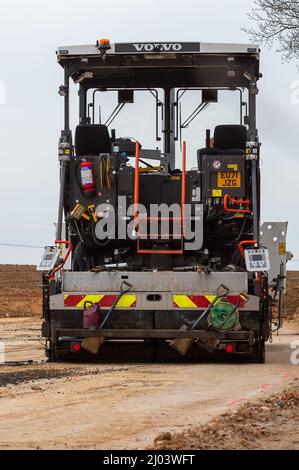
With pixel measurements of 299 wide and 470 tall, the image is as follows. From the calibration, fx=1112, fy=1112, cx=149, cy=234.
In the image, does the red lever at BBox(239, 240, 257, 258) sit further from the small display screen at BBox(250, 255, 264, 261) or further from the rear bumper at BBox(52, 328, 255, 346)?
the rear bumper at BBox(52, 328, 255, 346)

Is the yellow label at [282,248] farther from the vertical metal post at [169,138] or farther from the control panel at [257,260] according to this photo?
the vertical metal post at [169,138]

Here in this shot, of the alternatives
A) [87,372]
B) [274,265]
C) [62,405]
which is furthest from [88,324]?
[62,405]

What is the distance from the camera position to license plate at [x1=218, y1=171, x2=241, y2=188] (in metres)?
14.2

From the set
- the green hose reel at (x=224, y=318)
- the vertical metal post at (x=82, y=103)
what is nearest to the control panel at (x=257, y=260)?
the green hose reel at (x=224, y=318)

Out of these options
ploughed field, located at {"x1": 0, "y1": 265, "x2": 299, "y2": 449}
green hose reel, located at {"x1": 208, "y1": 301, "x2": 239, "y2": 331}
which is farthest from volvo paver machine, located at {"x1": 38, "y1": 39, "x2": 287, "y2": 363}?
ploughed field, located at {"x1": 0, "y1": 265, "x2": 299, "y2": 449}

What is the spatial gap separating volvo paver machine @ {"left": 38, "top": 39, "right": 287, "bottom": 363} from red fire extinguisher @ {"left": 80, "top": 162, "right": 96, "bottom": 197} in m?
0.02

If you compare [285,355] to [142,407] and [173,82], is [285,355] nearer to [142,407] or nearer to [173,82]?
[173,82]

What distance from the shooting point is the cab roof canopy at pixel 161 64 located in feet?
47.3

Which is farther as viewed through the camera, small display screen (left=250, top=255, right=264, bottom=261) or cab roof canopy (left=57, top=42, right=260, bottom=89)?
cab roof canopy (left=57, top=42, right=260, bottom=89)

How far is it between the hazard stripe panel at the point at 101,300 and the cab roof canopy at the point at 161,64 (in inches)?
119

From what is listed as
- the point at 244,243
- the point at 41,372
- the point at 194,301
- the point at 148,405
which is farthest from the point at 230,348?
the point at 148,405

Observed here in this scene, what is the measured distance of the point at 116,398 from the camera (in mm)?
9859

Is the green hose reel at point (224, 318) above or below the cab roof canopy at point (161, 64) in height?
below

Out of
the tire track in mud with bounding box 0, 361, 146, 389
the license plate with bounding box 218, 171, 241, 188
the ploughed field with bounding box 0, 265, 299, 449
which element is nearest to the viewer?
the ploughed field with bounding box 0, 265, 299, 449
